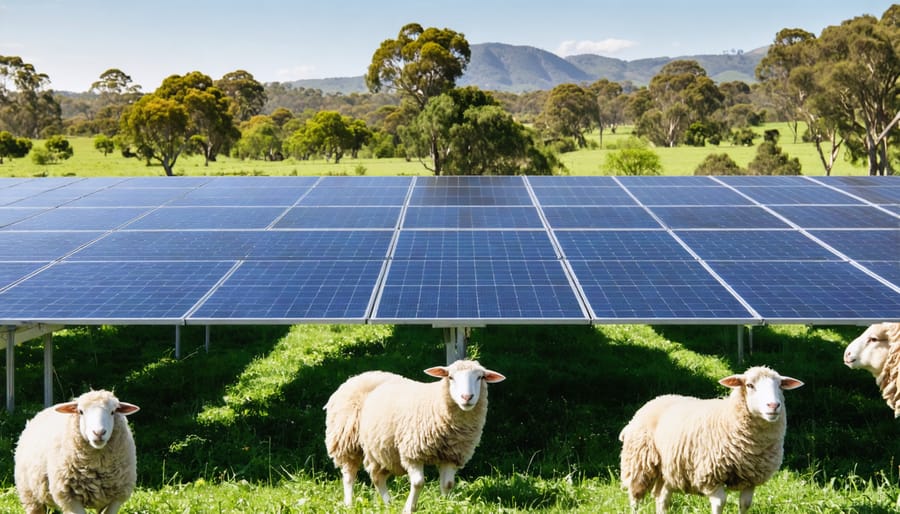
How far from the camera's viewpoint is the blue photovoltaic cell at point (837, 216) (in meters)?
14.5

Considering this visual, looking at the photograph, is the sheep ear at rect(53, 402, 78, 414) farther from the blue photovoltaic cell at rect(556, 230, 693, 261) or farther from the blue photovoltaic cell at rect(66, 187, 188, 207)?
the blue photovoltaic cell at rect(66, 187, 188, 207)

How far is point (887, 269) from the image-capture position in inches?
462

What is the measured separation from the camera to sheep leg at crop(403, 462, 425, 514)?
27.8 ft

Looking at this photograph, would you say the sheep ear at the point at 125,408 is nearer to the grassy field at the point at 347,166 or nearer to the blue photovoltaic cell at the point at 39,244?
the blue photovoltaic cell at the point at 39,244

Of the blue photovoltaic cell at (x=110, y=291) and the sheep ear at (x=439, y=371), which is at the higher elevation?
the blue photovoltaic cell at (x=110, y=291)

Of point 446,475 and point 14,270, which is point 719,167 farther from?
point 446,475

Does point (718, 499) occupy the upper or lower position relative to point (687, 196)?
lower

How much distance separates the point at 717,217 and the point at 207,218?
9822mm

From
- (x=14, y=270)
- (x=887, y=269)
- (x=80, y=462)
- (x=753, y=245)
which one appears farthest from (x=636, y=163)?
(x=80, y=462)

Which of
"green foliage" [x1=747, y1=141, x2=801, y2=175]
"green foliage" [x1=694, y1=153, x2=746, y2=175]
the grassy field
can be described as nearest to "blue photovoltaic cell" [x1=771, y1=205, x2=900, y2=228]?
"green foliage" [x1=694, y1=153, x2=746, y2=175]

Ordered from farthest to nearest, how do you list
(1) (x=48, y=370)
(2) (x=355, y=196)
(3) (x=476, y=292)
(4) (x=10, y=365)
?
(2) (x=355, y=196) → (4) (x=10, y=365) → (1) (x=48, y=370) → (3) (x=476, y=292)

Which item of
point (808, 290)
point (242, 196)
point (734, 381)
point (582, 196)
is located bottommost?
point (734, 381)

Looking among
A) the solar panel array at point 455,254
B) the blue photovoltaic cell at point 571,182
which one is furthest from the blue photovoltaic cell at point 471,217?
the blue photovoltaic cell at point 571,182

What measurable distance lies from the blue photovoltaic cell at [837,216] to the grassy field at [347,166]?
151 feet
